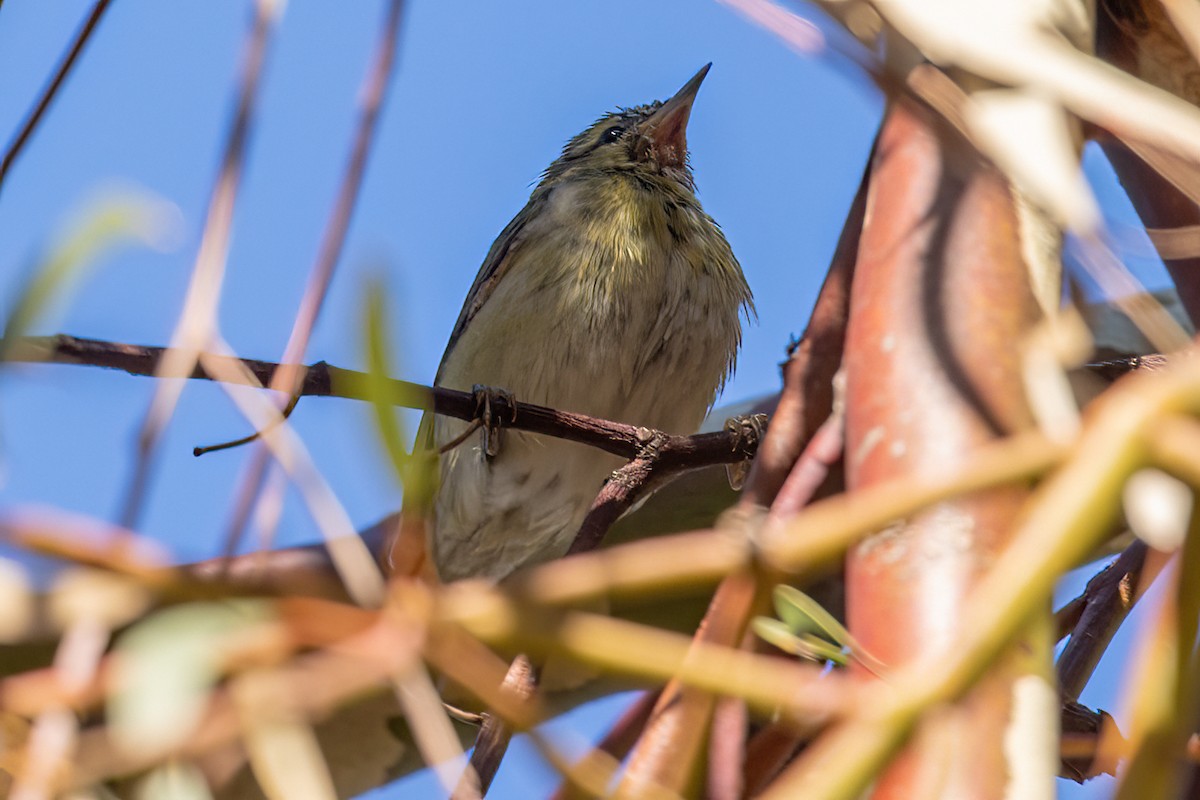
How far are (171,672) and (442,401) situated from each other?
1525 millimetres

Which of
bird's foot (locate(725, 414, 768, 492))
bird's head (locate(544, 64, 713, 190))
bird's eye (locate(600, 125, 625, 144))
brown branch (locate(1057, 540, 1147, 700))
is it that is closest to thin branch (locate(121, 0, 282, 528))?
brown branch (locate(1057, 540, 1147, 700))

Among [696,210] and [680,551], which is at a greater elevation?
[696,210]

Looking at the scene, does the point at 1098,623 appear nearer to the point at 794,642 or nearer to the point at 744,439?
the point at 794,642

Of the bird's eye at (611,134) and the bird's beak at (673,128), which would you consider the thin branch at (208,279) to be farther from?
the bird's eye at (611,134)

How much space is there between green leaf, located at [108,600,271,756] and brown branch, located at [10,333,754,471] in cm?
13

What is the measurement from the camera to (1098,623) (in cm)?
157

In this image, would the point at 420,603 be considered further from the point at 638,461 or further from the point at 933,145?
the point at 638,461

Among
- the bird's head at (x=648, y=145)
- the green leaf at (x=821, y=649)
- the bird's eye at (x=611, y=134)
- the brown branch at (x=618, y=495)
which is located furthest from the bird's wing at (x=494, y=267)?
the green leaf at (x=821, y=649)

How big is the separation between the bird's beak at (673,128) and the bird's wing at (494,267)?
489 mm

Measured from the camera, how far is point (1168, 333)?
31.5 inches

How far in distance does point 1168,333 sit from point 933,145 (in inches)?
8.1

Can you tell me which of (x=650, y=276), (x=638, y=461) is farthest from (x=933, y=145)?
(x=650, y=276)

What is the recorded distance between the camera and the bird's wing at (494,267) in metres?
4.19

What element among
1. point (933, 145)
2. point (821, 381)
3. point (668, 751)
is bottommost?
point (668, 751)
